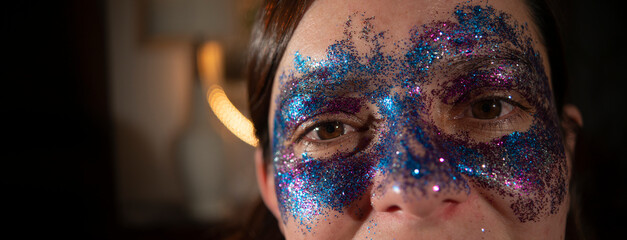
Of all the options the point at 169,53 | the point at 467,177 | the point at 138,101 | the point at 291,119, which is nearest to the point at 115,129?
the point at 138,101

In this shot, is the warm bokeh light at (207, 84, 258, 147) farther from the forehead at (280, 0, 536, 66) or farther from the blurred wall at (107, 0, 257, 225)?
the forehead at (280, 0, 536, 66)

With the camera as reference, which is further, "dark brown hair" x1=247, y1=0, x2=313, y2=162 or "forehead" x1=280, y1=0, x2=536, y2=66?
"dark brown hair" x1=247, y1=0, x2=313, y2=162

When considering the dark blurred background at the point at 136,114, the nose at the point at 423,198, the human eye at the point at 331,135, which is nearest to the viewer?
the nose at the point at 423,198

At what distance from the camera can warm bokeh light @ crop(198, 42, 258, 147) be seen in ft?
8.43

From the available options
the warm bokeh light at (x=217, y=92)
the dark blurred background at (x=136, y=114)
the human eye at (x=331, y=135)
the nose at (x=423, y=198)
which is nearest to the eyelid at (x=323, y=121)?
the human eye at (x=331, y=135)

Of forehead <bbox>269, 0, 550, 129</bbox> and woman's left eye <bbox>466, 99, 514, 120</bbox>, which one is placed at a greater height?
forehead <bbox>269, 0, 550, 129</bbox>

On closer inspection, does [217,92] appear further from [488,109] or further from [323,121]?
[488,109]

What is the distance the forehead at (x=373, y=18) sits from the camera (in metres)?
0.65

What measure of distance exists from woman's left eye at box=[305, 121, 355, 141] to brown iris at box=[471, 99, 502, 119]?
19cm

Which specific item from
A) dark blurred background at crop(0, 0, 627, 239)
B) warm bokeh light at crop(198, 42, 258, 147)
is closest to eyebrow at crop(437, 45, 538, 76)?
dark blurred background at crop(0, 0, 627, 239)

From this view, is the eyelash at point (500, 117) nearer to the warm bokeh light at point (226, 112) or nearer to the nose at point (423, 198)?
the nose at point (423, 198)

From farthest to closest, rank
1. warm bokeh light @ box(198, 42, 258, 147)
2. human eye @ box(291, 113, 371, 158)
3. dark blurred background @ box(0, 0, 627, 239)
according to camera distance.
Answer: warm bokeh light @ box(198, 42, 258, 147) → dark blurred background @ box(0, 0, 627, 239) → human eye @ box(291, 113, 371, 158)

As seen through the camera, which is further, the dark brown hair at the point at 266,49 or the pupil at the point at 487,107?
the dark brown hair at the point at 266,49

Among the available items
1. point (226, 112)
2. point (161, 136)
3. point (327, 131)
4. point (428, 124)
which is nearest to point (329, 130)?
point (327, 131)
